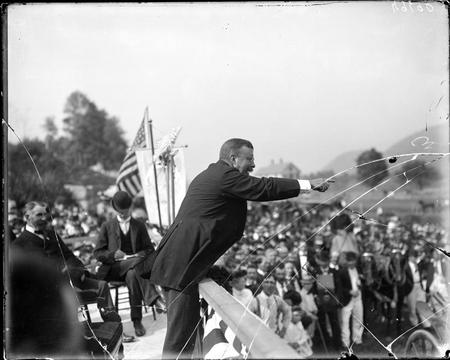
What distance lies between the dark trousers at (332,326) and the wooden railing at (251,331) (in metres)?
4.43

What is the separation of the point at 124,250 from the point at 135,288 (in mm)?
459

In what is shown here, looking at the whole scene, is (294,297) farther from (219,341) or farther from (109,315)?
(219,341)

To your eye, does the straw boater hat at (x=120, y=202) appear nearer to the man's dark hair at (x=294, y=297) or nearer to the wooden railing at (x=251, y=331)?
the man's dark hair at (x=294, y=297)

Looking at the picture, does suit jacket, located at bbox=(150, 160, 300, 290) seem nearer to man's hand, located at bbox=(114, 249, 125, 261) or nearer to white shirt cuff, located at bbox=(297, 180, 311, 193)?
white shirt cuff, located at bbox=(297, 180, 311, 193)

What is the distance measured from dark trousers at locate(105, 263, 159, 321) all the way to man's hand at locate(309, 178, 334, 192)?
82.3 inches

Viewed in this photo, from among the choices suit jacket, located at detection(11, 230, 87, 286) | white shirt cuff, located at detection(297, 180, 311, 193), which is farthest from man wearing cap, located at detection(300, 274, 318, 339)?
white shirt cuff, located at detection(297, 180, 311, 193)

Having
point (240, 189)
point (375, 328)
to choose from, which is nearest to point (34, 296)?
point (240, 189)

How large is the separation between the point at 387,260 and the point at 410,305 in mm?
1055

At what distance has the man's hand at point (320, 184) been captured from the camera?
126 inches

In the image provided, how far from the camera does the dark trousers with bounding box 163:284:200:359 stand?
317 centimetres

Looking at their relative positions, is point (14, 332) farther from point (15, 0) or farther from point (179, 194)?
point (179, 194)

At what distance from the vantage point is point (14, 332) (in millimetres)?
3033

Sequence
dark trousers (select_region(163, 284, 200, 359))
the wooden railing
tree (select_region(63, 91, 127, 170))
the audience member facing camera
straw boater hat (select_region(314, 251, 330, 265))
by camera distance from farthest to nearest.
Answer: tree (select_region(63, 91, 127, 170)), straw boater hat (select_region(314, 251, 330, 265)), dark trousers (select_region(163, 284, 200, 359)), the audience member facing camera, the wooden railing

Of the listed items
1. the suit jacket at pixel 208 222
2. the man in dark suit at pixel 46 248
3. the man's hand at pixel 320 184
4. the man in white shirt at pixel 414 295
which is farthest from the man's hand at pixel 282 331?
the man in white shirt at pixel 414 295
